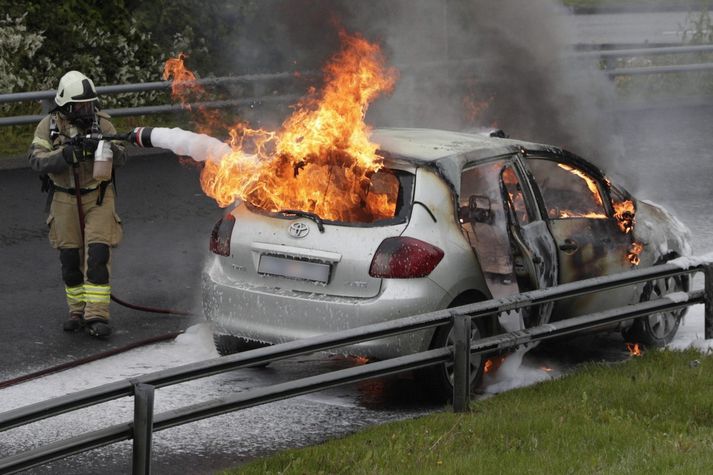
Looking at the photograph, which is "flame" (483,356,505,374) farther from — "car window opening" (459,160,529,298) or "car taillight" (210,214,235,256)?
"car taillight" (210,214,235,256)

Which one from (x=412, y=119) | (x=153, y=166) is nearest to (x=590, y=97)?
(x=412, y=119)

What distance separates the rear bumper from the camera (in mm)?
8219

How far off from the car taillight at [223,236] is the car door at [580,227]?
1.99 metres

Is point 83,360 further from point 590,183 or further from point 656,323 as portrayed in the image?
point 656,323

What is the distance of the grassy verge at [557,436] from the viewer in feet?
22.6

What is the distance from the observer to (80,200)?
10.1 m

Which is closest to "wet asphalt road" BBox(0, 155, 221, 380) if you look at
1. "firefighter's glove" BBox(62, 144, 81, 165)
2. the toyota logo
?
"firefighter's glove" BBox(62, 144, 81, 165)

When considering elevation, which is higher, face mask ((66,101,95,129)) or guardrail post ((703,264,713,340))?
face mask ((66,101,95,129))

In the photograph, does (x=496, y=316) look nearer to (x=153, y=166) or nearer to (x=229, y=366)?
(x=229, y=366)

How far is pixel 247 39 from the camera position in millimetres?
19531

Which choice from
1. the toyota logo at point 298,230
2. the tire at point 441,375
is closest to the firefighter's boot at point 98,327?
the toyota logo at point 298,230

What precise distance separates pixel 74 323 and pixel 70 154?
1241 millimetres

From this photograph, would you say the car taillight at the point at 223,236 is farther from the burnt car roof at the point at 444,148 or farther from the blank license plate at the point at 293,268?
the burnt car roof at the point at 444,148

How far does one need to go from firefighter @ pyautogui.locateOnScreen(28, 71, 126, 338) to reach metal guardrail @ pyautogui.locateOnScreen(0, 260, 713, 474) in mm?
3063
